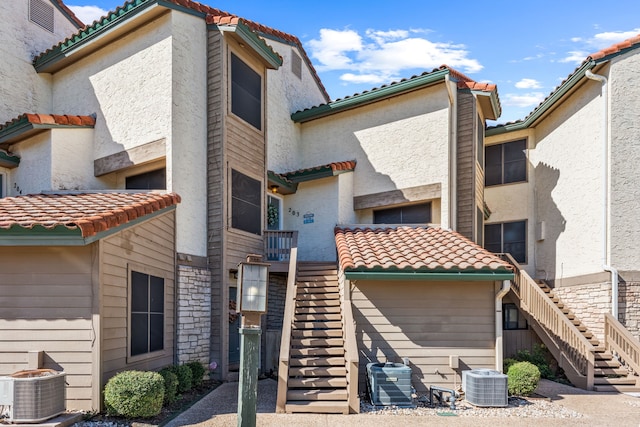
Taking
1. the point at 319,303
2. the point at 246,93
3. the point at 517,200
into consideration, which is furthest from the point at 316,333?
the point at 517,200

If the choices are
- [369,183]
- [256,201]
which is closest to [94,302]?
[256,201]

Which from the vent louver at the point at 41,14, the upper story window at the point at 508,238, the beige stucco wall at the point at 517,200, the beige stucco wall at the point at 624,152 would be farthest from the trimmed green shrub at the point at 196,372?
the vent louver at the point at 41,14

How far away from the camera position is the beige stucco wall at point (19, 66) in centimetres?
1303

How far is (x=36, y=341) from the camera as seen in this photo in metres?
7.40

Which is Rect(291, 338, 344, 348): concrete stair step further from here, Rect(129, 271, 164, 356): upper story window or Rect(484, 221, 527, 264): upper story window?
Rect(484, 221, 527, 264): upper story window

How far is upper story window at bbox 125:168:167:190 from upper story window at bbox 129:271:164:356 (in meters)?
2.67

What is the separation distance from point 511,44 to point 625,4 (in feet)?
8.63

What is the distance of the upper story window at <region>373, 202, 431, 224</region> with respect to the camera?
13.8 m

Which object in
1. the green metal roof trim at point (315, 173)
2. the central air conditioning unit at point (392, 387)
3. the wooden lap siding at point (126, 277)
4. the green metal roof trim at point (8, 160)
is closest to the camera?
the wooden lap siding at point (126, 277)

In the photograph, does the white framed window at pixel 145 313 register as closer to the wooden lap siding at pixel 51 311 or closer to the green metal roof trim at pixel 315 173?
the wooden lap siding at pixel 51 311

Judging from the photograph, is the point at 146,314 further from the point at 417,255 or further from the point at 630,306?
the point at 630,306

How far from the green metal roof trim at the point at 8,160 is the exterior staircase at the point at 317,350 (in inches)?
310

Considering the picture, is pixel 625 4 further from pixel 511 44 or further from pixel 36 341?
pixel 36 341

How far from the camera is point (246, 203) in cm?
1209
